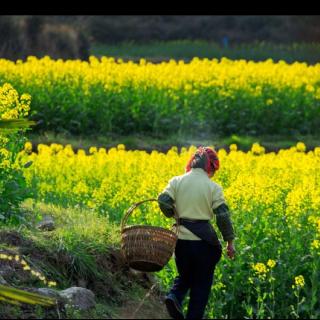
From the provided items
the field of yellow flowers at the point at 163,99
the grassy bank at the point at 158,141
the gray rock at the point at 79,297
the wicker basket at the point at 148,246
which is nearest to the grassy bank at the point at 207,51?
the field of yellow flowers at the point at 163,99

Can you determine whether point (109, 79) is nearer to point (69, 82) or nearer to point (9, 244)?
point (69, 82)

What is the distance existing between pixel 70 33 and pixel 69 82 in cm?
623

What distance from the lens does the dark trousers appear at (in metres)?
8.13

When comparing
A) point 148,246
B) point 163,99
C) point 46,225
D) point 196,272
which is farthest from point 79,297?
point 163,99

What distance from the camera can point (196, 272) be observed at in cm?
822

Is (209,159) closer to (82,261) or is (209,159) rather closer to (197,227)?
(197,227)

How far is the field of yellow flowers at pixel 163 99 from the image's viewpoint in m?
→ 20.0

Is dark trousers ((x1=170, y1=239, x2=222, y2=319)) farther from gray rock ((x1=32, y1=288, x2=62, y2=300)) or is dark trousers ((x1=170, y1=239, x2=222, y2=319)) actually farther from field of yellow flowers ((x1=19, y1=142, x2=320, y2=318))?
gray rock ((x1=32, y1=288, x2=62, y2=300))

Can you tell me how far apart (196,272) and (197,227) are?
0.31m

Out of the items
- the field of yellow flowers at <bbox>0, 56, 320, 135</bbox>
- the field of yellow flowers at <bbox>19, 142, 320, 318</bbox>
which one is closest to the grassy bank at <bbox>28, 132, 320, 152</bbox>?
the field of yellow flowers at <bbox>0, 56, 320, 135</bbox>

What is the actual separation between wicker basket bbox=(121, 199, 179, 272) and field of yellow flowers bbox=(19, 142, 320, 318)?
2.07 feet

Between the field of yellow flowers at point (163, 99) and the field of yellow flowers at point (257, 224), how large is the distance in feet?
25.9

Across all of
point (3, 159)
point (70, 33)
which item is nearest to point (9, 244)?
point (3, 159)

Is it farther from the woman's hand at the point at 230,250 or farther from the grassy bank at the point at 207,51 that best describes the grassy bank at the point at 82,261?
the grassy bank at the point at 207,51
